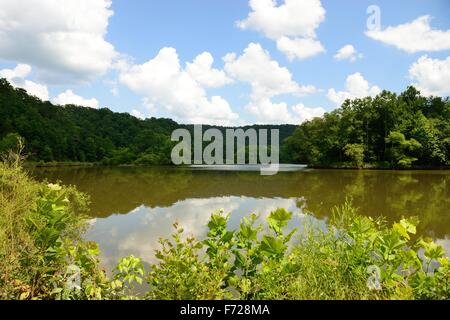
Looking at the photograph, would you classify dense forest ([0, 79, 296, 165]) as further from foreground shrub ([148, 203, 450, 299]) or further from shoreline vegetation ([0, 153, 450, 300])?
foreground shrub ([148, 203, 450, 299])

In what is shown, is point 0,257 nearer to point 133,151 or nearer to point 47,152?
point 47,152

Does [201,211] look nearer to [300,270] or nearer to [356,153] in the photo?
[300,270]

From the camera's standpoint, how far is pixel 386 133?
168 ft

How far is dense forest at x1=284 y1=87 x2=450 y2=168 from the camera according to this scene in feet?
153

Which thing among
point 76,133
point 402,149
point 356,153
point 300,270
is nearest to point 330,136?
point 356,153

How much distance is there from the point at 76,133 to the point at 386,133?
68.1 metres

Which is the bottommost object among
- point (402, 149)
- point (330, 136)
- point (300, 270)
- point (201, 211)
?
point (201, 211)

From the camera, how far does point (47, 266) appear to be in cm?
329

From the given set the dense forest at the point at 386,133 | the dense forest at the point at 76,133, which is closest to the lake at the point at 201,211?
the dense forest at the point at 386,133

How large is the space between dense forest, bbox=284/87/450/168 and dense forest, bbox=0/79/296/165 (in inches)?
1639

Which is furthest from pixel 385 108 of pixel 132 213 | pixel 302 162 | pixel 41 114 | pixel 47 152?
pixel 41 114

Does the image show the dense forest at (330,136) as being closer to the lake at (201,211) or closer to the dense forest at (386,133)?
the dense forest at (386,133)

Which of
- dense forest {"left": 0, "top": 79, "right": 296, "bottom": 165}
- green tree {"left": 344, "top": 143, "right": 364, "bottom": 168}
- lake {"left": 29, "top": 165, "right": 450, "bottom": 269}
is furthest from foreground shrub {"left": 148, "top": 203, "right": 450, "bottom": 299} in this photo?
dense forest {"left": 0, "top": 79, "right": 296, "bottom": 165}

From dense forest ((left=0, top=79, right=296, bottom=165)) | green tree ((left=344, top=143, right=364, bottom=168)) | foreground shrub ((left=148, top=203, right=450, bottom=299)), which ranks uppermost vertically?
dense forest ((left=0, top=79, right=296, bottom=165))
